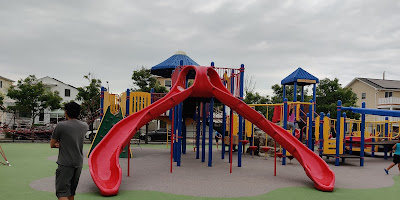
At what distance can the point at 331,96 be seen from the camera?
2959 centimetres

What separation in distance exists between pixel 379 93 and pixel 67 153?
42.4 metres

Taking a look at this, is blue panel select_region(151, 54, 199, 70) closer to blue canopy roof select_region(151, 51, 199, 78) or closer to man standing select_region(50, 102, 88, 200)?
blue canopy roof select_region(151, 51, 199, 78)

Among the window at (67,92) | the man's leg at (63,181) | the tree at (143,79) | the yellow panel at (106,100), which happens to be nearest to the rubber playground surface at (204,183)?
the man's leg at (63,181)

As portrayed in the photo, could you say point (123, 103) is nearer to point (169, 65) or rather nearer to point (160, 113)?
point (169, 65)

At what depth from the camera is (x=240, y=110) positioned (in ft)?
34.9

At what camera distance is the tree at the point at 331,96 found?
29.3 metres

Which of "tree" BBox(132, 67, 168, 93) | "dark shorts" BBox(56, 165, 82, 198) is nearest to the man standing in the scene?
"dark shorts" BBox(56, 165, 82, 198)

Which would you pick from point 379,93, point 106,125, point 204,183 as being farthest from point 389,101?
point 204,183

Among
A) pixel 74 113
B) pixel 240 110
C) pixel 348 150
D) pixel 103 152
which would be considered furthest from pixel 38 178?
pixel 348 150

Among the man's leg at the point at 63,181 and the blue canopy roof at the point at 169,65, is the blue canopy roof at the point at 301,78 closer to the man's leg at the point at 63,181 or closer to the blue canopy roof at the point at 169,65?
the blue canopy roof at the point at 169,65

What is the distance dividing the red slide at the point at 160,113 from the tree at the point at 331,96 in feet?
67.9

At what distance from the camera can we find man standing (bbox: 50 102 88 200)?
4500 millimetres

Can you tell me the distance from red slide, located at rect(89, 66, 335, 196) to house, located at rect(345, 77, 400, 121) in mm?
31707

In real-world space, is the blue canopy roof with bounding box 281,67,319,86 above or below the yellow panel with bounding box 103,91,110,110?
above
